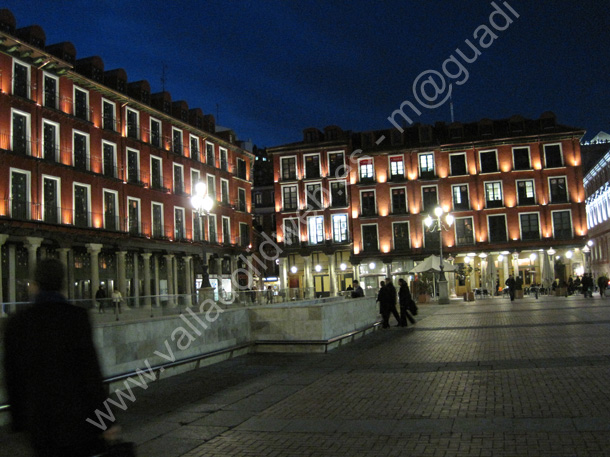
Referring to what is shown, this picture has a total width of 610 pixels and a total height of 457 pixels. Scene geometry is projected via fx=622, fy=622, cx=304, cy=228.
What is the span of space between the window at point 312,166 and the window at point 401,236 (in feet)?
31.3

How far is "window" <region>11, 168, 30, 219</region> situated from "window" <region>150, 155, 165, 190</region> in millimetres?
13095

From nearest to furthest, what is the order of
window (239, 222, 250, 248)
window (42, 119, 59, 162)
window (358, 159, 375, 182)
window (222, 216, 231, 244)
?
1. window (42, 119, 59, 162)
2. window (222, 216, 231, 244)
3. window (358, 159, 375, 182)
4. window (239, 222, 250, 248)

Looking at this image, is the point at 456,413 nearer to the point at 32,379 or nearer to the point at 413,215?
the point at 32,379

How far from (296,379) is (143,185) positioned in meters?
37.8

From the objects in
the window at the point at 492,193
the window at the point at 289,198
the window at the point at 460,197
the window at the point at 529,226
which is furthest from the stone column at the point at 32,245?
the window at the point at 529,226

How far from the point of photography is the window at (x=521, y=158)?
5822 cm

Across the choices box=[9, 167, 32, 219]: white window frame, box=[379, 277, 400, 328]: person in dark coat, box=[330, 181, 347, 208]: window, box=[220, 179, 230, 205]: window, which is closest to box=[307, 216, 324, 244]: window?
box=[330, 181, 347, 208]: window

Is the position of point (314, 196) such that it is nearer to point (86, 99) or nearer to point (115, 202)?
point (115, 202)

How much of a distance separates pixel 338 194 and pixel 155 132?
2010 cm

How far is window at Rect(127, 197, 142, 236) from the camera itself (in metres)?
44.8

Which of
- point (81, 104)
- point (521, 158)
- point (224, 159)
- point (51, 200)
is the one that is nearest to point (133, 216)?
point (51, 200)

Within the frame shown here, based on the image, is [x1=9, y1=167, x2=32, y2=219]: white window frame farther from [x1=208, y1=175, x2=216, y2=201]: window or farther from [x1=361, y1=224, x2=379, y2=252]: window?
[x1=361, y1=224, x2=379, y2=252]: window

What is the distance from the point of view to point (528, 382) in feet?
31.5

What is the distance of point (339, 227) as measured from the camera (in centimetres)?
6159
